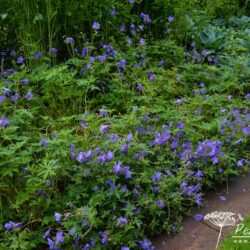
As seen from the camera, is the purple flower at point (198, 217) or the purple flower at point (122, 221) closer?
the purple flower at point (122, 221)

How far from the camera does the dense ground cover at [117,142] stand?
2500mm

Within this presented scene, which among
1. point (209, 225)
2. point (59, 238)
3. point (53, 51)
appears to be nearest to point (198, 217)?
point (209, 225)

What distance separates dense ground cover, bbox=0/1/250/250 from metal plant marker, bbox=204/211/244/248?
108 mm

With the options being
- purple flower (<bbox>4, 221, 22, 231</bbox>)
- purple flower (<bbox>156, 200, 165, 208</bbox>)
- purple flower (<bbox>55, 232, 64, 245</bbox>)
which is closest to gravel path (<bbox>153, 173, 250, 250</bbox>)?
purple flower (<bbox>156, 200, 165, 208</bbox>)

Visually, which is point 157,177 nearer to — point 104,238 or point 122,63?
point 104,238

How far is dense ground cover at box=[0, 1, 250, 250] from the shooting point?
250 centimetres

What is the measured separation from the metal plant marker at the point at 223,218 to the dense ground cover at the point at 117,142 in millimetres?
108

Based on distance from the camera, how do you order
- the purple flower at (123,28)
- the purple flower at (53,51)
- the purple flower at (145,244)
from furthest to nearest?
the purple flower at (123,28)
the purple flower at (53,51)
the purple flower at (145,244)

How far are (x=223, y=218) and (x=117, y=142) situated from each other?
75 cm

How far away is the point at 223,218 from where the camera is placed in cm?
278

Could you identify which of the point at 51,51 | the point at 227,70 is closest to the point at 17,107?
the point at 51,51

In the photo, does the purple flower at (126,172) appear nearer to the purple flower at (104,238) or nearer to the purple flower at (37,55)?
the purple flower at (104,238)

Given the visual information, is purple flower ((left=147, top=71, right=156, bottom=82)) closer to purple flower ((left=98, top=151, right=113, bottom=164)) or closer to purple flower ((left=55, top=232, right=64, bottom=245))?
purple flower ((left=98, top=151, right=113, bottom=164))

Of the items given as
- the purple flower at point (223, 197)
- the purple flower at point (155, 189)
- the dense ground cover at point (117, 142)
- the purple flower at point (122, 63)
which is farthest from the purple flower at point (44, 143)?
the purple flower at point (122, 63)
